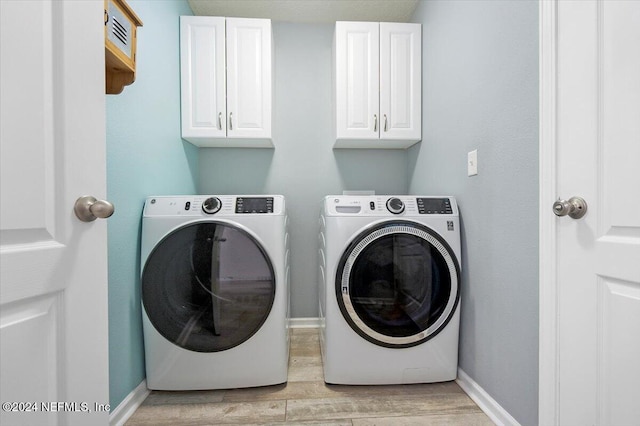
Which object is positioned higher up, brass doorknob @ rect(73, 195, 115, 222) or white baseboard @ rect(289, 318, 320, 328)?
brass doorknob @ rect(73, 195, 115, 222)

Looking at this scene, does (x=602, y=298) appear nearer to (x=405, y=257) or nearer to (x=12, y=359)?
(x=405, y=257)

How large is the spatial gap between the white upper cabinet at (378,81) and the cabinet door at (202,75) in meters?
0.78

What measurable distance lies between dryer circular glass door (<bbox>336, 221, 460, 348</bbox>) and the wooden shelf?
113cm

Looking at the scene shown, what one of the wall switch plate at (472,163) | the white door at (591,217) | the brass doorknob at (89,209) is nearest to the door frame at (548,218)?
the white door at (591,217)

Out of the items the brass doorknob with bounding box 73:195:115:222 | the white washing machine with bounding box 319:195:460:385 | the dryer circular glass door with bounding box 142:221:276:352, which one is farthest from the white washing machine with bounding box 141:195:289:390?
the brass doorknob with bounding box 73:195:115:222

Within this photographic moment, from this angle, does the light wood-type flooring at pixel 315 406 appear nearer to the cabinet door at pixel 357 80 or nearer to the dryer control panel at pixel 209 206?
the dryer control panel at pixel 209 206

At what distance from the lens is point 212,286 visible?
1.32 m

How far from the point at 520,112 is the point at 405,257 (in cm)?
76

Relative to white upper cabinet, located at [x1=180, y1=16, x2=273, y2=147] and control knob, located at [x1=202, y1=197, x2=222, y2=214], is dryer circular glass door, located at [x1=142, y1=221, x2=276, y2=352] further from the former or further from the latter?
white upper cabinet, located at [x1=180, y1=16, x2=273, y2=147]

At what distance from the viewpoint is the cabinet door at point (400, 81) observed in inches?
73.4

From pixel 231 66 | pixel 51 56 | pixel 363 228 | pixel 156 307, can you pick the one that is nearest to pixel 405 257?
pixel 363 228

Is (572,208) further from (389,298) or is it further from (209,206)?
(209,206)

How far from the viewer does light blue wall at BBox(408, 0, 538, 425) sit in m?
0.99

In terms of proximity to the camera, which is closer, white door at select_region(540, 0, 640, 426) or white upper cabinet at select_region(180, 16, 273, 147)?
white door at select_region(540, 0, 640, 426)
